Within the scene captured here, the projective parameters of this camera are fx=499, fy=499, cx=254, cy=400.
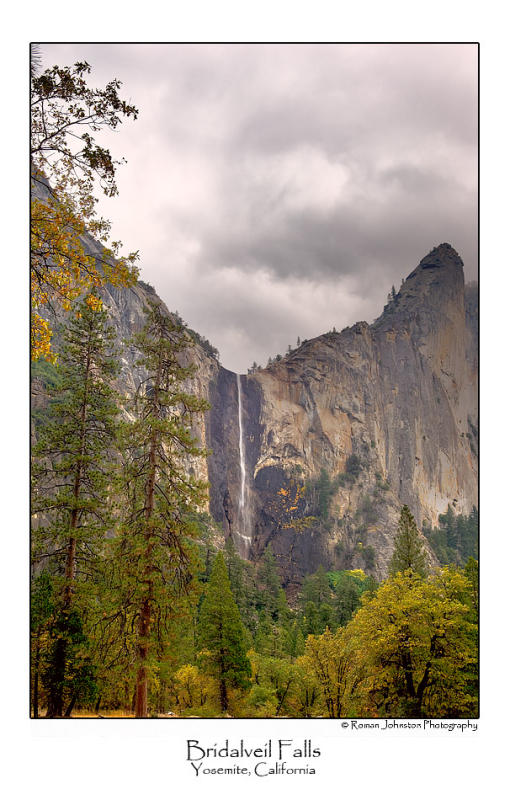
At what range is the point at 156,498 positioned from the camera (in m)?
10.9

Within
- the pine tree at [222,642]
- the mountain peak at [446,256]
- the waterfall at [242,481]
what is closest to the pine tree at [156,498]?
the pine tree at [222,642]

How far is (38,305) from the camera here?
838 cm

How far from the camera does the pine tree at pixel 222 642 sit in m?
15.2

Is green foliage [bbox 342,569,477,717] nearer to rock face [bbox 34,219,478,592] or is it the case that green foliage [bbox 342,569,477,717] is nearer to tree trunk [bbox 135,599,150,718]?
tree trunk [bbox 135,599,150,718]

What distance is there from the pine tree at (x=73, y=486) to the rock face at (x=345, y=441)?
21378mm

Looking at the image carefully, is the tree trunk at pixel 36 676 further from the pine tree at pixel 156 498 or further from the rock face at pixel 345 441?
the rock face at pixel 345 441

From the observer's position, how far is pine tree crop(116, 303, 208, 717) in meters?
10.0

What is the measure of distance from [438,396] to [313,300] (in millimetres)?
51754

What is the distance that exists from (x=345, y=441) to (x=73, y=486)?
66.8m

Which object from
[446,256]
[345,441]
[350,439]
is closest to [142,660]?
[446,256]

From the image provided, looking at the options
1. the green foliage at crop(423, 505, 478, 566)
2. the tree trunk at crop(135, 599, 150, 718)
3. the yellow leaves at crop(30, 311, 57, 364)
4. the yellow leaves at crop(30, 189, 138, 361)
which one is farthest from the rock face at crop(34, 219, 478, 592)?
the yellow leaves at crop(30, 189, 138, 361)

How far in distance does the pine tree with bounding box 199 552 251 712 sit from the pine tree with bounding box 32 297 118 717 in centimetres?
499
